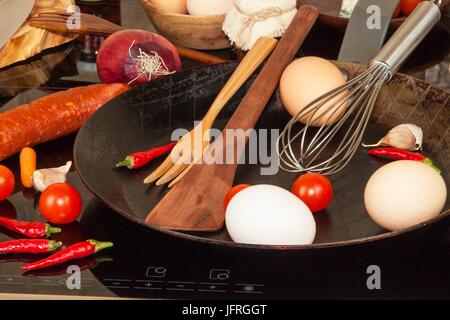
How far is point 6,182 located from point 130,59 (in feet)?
1.00

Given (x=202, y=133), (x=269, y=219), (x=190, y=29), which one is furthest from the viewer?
(x=190, y=29)

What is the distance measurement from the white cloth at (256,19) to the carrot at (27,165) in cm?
40

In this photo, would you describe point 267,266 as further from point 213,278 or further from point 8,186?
point 8,186

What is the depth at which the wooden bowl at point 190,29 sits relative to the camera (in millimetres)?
1272

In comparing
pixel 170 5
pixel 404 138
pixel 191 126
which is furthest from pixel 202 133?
pixel 170 5

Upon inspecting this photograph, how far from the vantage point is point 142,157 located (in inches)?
38.0

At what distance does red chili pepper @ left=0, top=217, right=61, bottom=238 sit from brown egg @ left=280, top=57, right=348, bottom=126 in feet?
1.16

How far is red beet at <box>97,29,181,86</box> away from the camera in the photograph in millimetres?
1164

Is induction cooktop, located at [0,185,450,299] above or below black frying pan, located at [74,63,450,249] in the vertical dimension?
below

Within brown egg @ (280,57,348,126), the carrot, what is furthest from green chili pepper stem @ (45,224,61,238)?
brown egg @ (280,57,348,126)

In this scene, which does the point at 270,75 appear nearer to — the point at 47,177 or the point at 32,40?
the point at 47,177

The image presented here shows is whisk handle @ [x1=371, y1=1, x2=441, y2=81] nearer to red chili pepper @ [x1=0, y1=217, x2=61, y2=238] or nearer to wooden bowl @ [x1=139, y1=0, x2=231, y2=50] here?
wooden bowl @ [x1=139, y1=0, x2=231, y2=50]

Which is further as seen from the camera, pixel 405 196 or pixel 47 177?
pixel 47 177

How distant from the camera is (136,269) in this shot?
84 cm
